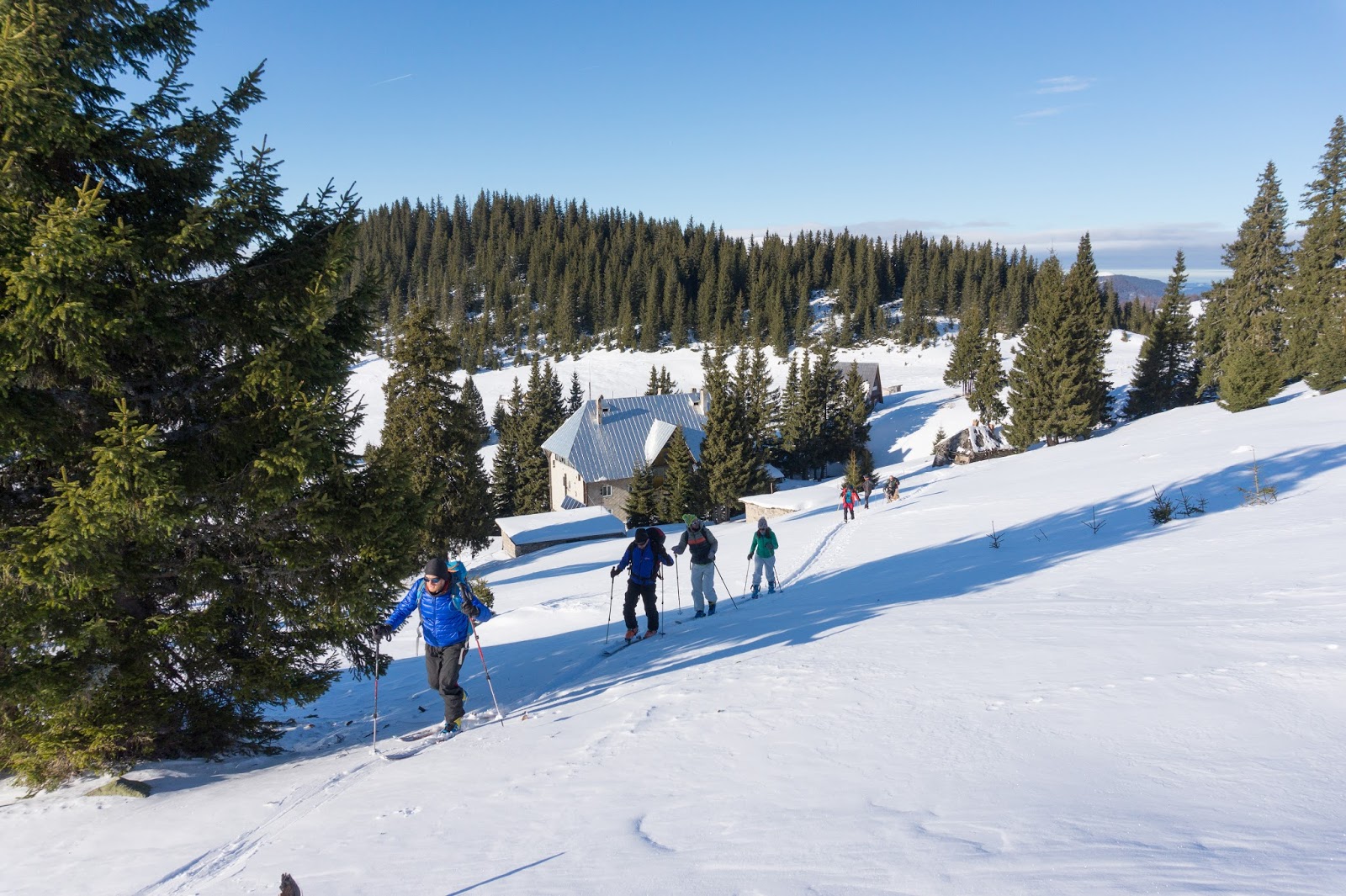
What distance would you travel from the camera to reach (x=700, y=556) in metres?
11.6

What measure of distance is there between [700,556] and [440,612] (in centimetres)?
533

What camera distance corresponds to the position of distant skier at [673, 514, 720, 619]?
37.6 ft

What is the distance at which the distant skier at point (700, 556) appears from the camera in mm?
11453

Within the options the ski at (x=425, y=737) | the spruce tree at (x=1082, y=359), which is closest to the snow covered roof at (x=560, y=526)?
the spruce tree at (x=1082, y=359)

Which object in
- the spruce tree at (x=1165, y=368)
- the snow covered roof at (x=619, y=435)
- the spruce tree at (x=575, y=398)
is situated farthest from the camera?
the spruce tree at (x=575, y=398)

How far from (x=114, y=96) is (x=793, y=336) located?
9869 centimetres

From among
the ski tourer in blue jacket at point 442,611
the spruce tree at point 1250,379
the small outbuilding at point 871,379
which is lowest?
the ski tourer in blue jacket at point 442,611

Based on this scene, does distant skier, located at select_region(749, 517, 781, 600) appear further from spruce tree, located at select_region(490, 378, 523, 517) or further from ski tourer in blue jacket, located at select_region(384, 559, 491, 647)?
spruce tree, located at select_region(490, 378, 523, 517)

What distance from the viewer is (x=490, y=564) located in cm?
3073

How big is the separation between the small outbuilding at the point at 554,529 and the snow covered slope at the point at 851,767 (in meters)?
24.3

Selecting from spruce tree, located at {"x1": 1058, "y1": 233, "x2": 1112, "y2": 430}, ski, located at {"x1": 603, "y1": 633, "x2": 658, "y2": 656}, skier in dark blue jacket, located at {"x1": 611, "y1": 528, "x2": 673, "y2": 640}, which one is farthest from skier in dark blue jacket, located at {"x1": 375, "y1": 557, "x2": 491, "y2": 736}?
spruce tree, located at {"x1": 1058, "y1": 233, "x2": 1112, "y2": 430}

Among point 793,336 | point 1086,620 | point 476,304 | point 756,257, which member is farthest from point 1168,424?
point 476,304

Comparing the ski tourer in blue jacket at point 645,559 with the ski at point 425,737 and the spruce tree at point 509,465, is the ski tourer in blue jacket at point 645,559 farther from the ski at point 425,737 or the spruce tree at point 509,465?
the spruce tree at point 509,465

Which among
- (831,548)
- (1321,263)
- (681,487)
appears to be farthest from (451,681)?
(1321,263)
